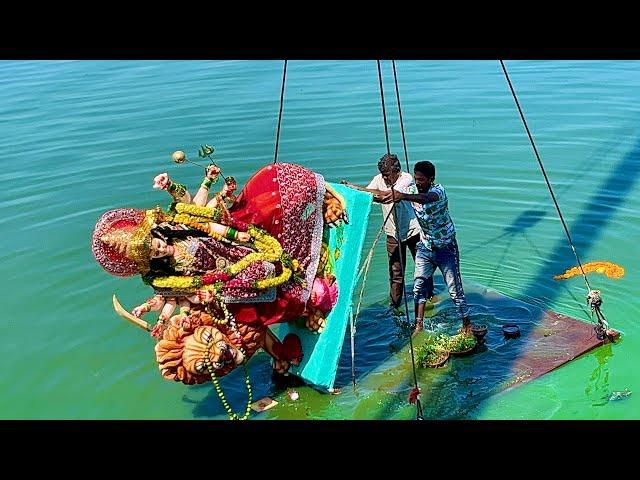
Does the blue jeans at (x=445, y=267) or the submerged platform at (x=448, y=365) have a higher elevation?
the blue jeans at (x=445, y=267)

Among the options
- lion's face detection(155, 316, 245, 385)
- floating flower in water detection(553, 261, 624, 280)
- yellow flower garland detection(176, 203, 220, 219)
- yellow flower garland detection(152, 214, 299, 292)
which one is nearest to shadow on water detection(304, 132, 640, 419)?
floating flower in water detection(553, 261, 624, 280)

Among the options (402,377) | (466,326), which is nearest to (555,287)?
(466,326)

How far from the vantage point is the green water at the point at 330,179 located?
203 inches

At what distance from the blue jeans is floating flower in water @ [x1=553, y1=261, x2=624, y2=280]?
1.59 m

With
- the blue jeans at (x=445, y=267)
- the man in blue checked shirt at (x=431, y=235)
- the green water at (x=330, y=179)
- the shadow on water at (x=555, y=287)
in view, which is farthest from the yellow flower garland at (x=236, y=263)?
the shadow on water at (x=555, y=287)

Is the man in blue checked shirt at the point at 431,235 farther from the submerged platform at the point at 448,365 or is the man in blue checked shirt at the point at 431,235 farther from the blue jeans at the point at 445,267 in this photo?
the submerged platform at the point at 448,365

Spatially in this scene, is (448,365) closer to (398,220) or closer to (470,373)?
(470,373)

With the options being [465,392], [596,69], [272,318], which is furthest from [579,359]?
[596,69]

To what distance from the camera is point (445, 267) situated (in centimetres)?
540

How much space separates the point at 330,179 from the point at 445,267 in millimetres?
3783

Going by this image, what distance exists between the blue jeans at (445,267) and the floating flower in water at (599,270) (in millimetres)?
→ 1591

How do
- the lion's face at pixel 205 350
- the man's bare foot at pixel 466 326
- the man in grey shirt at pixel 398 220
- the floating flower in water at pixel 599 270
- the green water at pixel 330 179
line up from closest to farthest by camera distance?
the lion's face at pixel 205 350
the green water at pixel 330 179
the man in grey shirt at pixel 398 220
the man's bare foot at pixel 466 326
the floating flower in water at pixel 599 270

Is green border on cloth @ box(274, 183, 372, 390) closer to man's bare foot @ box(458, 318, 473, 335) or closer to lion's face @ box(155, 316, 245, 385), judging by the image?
lion's face @ box(155, 316, 245, 385)

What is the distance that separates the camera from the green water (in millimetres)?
5152
